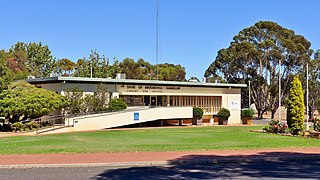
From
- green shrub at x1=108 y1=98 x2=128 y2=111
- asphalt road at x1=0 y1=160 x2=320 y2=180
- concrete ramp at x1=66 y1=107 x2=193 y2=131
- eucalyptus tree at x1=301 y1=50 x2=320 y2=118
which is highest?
eucalyptus tree at x1=301 y1=50 x2=320 y2=118

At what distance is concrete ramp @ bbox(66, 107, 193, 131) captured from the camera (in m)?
33.3

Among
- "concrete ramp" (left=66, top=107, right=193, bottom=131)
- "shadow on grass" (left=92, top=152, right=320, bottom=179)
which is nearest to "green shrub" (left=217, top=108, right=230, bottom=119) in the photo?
"concrete ramp" (left=66, top=107, right=193, bottom=131)

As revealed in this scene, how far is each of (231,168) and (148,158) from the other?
2983 mm

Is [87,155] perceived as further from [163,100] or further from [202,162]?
[163,100]

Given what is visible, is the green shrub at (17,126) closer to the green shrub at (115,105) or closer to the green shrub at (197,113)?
the green shrub at (115,105)

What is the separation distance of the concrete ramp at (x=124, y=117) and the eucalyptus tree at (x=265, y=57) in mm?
26098

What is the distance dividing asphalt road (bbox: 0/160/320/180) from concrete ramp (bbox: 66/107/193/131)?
20458 millimetres

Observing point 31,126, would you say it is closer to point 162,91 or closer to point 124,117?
point 124,117

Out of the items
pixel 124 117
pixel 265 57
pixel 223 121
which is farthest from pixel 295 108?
pixel 265 57

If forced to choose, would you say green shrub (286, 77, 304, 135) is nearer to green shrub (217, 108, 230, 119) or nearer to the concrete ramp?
the concrete ramp

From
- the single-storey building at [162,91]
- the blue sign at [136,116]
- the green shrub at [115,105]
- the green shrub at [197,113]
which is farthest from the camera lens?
the green shrub at [197,113]

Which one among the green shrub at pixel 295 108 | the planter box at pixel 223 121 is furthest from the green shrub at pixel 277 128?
the planter box at pixel 223 121

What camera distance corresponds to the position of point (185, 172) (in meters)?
12.2

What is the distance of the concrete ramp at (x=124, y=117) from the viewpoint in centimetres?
3331
